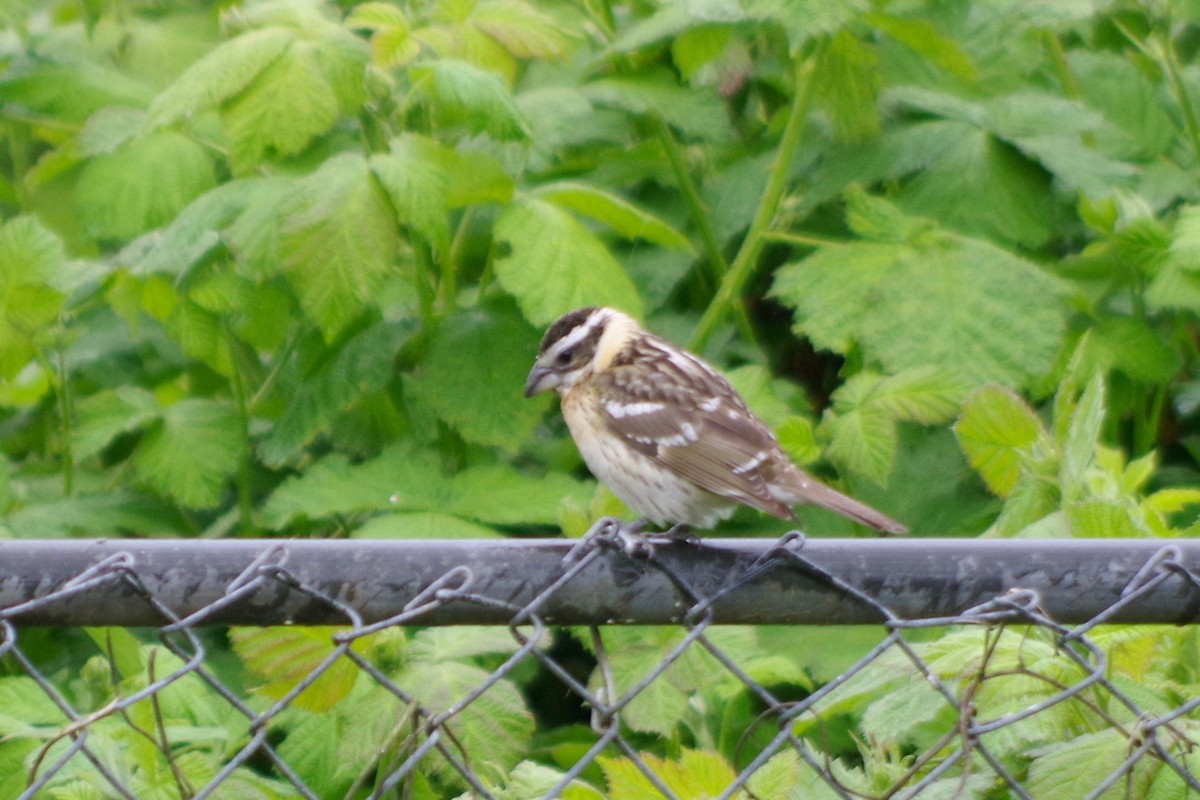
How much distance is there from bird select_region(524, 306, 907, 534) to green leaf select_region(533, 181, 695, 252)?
256 mm

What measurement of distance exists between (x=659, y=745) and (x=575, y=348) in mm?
982

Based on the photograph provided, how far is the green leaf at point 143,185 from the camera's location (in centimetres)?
437

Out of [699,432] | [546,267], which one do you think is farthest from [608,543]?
[546,267]

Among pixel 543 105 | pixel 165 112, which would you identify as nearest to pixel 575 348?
pixel 543 105

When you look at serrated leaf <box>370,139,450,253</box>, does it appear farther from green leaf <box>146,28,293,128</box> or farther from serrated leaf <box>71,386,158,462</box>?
serrated leaf <box>71,386,158,462</box>

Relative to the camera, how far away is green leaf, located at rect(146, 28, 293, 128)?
3.74 m

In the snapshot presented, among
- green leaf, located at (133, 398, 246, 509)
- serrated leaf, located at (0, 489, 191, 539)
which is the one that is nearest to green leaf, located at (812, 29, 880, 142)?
green leaf, located at (133, 398, 246, 509)

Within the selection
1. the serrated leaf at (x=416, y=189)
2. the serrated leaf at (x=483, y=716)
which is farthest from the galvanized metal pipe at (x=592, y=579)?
the serrated leaf at (x=416, y=189)

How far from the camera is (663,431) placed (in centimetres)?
350

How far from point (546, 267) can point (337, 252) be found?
1.77 ft

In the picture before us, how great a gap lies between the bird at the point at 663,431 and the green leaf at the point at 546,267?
7cm

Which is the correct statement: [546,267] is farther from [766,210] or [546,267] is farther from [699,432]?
[766,210]

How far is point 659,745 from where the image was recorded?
365 cm

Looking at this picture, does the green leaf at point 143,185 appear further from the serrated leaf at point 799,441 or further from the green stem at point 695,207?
the serrated leaf at point 799,441
